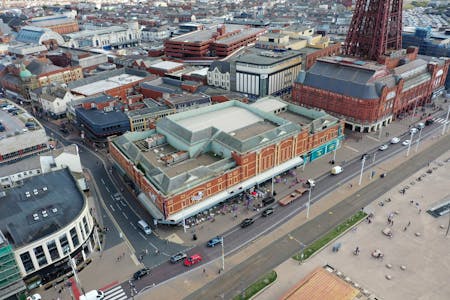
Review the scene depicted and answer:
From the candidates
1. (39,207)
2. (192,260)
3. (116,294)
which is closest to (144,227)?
(192,260)

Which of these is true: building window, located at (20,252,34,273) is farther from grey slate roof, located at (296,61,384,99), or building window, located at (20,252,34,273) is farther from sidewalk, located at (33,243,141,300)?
grey slate roof, located at (296,61,384,99)

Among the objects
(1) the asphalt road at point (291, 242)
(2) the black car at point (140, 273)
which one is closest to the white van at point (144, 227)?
(2) the black car at point (140, 273)

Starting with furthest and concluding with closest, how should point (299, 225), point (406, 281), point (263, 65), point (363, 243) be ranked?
point (263, 65) < point (299, 225) < point (363, 243) < point (406, 281)

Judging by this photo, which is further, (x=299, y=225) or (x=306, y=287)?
(x=299, y=225)

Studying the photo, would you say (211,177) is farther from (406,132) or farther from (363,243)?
(406,132)

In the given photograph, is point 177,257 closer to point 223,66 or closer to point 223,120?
point 223,120

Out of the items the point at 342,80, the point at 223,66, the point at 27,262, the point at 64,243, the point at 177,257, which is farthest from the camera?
the point at 223,66

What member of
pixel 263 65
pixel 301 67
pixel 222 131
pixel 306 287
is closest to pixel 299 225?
pixel 306 287
